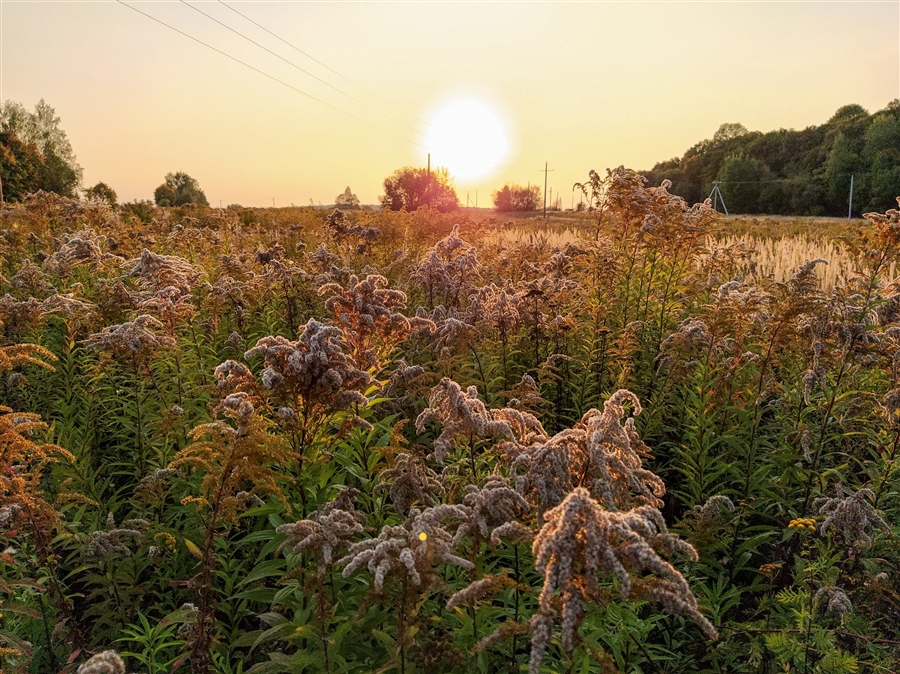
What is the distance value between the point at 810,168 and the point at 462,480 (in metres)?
99.6

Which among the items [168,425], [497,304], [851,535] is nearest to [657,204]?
[497,304]

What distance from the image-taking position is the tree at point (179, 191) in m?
80.3

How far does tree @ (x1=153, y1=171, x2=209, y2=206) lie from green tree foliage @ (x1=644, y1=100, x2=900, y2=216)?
2680 inches

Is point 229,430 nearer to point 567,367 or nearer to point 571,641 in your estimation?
point 571,641

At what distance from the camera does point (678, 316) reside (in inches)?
279

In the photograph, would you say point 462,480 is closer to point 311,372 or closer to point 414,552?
point 311,372

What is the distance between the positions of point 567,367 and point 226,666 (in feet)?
13.5


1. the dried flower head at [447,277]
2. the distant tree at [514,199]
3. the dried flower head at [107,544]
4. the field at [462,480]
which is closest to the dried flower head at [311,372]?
the field at [462,480]

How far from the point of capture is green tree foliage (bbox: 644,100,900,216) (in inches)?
2746

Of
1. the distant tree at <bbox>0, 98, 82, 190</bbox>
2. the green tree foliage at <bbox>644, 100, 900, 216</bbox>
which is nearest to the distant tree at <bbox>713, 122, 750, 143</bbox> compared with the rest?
the green tree foliage at <bbox>644, 100, 900, 216</bbox>

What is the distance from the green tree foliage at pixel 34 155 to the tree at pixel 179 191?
10529 mm

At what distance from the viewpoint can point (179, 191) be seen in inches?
3605

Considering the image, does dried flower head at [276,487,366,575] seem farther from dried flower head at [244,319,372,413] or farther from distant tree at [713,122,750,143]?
distant tree at [713,122,750,143]

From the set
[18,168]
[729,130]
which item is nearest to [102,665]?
[18,168]
